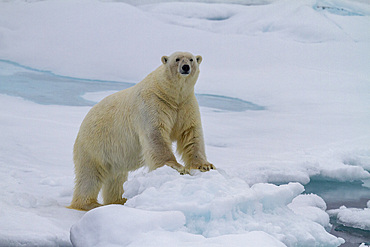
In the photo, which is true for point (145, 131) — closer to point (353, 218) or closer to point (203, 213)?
point (203, 213)

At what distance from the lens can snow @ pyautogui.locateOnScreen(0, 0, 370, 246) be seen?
2363 millimetres

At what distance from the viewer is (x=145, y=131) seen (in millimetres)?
3109

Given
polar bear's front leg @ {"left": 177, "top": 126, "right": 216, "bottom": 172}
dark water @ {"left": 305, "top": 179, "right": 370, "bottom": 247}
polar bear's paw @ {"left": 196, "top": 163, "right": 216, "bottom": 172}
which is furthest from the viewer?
dark water @ {"left": 305, "top": 179, "right": 370, "bottom": 247}

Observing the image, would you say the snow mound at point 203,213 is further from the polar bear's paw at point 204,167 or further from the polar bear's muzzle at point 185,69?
the polar bear's muzzle at point 185,69

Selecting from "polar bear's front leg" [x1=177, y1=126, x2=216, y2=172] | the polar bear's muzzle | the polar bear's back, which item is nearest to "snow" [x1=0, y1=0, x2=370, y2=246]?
"polar bear's front leg" [x1=177, y1=126, x2=216, y2=172]

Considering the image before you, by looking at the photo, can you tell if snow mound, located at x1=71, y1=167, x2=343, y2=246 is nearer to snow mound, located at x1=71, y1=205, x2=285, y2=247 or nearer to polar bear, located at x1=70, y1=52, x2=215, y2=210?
snow mound, located at x1=71, y1=205, x2=285, y2=247

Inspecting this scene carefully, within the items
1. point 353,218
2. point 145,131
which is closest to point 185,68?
point 145,131

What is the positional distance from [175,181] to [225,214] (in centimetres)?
39

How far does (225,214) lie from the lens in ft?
7.82

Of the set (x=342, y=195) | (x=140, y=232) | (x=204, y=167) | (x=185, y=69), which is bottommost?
(x=342, y=195)

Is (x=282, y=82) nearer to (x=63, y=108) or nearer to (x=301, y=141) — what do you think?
(x=301, y=141)

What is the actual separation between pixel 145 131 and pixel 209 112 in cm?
595

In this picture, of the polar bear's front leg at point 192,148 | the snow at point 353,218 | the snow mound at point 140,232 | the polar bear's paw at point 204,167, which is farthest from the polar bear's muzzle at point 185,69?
the snow at point 353,218

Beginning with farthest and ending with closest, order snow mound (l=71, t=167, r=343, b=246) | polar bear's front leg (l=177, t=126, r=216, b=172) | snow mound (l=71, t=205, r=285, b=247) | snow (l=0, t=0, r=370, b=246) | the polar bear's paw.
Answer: polar bear's front leg (l=177, t=126, r=216, b=172)
the polar bear's paw
snow (l=0, t=0, r=370, b=246)
snow mound (l=71, t=167, r=343, b=246)
snow mound (l=71, t=205, r=285, b=247)
